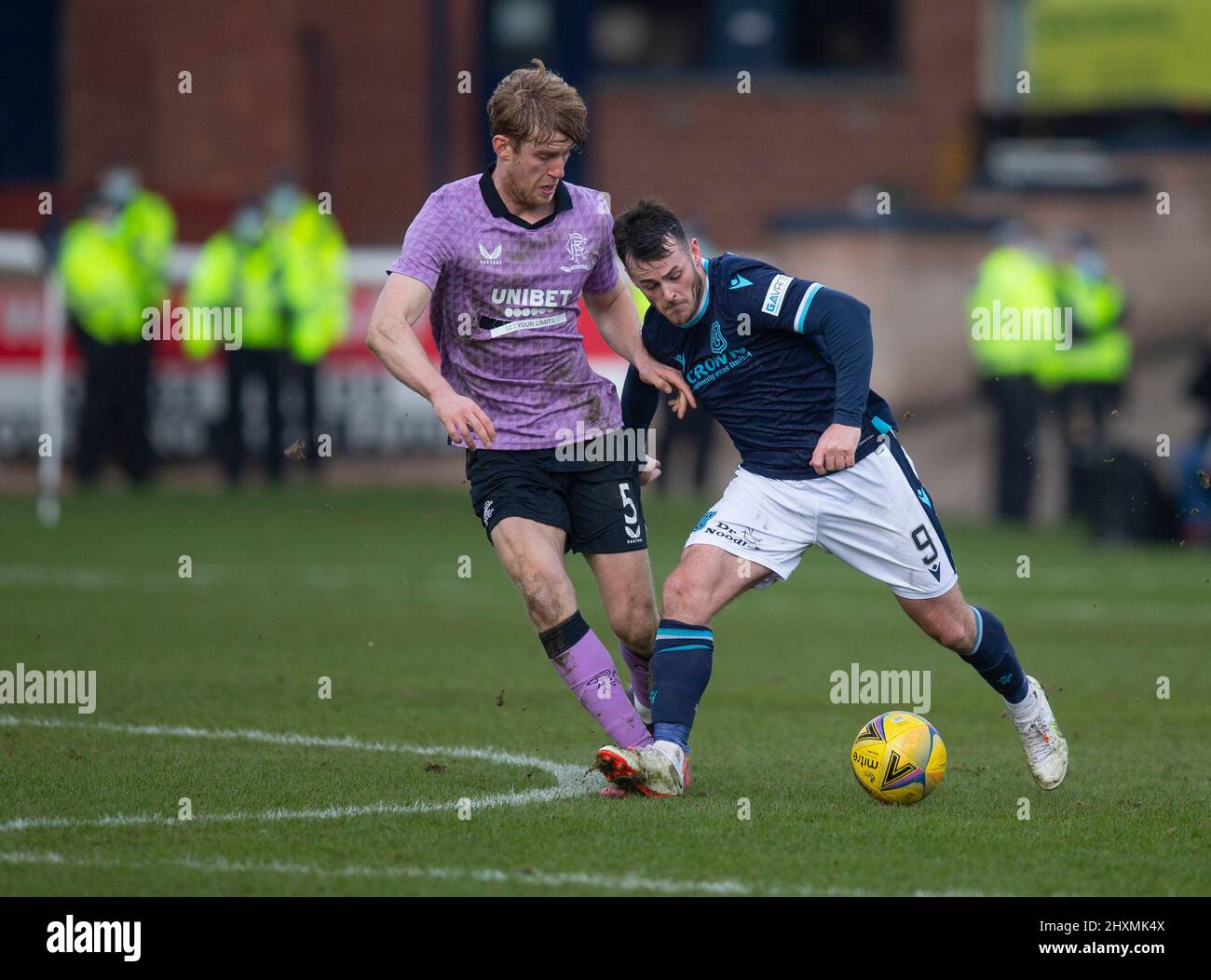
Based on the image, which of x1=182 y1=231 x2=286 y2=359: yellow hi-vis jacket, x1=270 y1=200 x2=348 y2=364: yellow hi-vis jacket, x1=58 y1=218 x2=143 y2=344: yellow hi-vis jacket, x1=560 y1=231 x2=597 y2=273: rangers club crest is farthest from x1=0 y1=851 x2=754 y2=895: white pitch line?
x1=270 y1=200 x2=348 y2=364: yellow hi-vis jacket

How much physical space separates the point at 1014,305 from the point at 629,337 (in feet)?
37.1

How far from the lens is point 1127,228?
75.3 feet

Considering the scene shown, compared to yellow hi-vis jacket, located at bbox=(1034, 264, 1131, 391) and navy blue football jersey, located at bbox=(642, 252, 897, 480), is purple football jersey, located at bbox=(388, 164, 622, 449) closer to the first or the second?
navy blue football jersey, located at bbox=(642, 252, 897, 480)

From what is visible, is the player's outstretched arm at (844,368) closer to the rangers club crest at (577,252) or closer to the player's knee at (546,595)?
the rangers club crest at (577,252)

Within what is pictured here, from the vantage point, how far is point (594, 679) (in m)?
6.80

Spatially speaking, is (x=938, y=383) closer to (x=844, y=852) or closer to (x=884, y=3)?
(x=884, y=3)

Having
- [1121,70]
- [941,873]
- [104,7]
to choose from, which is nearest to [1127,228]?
[1121,70]

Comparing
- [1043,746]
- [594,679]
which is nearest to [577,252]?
[594,679]

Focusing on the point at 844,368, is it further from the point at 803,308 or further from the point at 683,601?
the point at 683,601

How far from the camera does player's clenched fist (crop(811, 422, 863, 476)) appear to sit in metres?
6.63

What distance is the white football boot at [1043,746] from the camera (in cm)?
704

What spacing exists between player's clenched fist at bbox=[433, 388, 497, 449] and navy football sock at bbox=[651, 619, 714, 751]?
93cm
